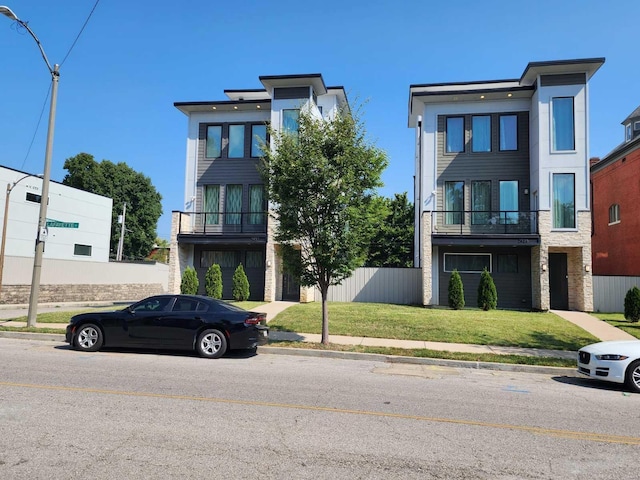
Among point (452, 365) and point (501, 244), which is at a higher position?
point (501, 244)

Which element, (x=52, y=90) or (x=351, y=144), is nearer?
(x=351, y=144)

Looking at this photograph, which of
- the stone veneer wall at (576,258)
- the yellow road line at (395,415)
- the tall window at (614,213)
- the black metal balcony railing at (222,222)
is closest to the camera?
the yellow road line at (395,415)

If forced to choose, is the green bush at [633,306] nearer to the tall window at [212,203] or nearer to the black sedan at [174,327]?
the black sedan at [174,327]

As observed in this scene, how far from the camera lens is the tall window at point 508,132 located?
76.2 feet

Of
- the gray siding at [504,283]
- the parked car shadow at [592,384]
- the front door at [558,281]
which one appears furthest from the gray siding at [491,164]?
the parked car shadow at [592,384]

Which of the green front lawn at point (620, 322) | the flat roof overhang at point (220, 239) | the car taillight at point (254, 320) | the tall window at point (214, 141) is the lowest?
the green front lawn at point (620, 322)

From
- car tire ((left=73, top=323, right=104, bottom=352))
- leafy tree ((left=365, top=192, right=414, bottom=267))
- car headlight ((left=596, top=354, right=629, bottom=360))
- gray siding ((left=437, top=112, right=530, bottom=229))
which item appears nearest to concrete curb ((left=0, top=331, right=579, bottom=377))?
car headlight ((left=596, top=354, right=629, bottom=360))

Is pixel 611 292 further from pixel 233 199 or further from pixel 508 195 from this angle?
pixel 233 199

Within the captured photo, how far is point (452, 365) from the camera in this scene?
10852 mm

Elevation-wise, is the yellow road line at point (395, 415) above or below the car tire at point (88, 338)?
below

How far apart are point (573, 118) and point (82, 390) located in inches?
885

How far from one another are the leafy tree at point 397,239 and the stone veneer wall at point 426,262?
55.9 ft

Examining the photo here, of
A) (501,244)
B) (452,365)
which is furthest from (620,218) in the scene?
(452,365)

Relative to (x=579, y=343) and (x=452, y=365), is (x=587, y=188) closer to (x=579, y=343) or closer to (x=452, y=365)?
(x=579, y=343)
